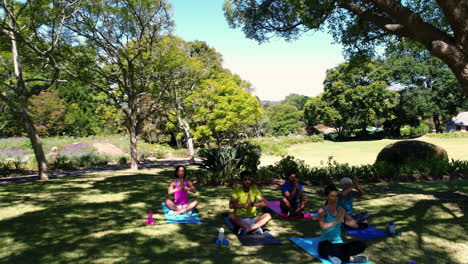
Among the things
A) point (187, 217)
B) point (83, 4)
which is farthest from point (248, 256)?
point (83, 4)

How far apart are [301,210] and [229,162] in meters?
5.27

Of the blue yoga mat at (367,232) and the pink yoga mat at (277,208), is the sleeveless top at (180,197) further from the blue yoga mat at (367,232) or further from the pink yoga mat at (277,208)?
the blue yoga mat at (367,232)

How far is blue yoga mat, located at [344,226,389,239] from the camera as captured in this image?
5.82 metres

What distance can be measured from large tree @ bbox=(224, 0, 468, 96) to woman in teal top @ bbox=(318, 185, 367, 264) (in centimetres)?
346

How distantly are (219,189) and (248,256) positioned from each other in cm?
571

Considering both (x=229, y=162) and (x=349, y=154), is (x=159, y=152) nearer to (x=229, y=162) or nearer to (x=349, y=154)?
(x=229, y=162)

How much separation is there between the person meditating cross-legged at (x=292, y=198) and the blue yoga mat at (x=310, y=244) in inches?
57.0

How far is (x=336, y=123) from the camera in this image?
51.2 m

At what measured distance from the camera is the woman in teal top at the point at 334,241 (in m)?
4.48

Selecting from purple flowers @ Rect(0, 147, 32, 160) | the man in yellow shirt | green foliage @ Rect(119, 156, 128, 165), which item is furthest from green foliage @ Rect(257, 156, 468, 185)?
purple flowers @ Rect(0, 147, 32, 160)

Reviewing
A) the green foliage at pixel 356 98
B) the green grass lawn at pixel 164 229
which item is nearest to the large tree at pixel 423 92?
the green foliage at pixel 356 98

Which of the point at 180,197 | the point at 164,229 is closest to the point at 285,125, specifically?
the point at 180,197

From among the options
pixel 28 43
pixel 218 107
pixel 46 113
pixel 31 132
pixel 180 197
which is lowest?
pixel 180 197

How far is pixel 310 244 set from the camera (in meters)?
5.30
